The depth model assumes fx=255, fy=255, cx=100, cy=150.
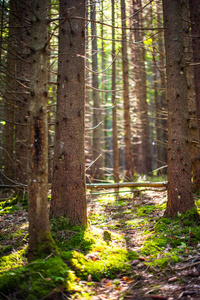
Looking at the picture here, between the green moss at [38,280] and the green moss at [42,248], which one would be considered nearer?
the green moss at [38,280]

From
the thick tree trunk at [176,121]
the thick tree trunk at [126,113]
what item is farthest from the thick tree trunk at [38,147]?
the thick tree trunk at [126,113]

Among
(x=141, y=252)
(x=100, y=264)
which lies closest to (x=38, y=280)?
(x=100, y=264)

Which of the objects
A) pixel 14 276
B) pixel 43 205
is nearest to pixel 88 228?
pixel 43 205

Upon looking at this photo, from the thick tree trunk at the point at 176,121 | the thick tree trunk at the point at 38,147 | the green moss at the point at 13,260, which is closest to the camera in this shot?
the thick tree trunk at the point at 38,147

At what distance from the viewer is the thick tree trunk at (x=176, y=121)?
19.6 ft

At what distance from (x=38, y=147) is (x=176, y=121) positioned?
3.53 metres

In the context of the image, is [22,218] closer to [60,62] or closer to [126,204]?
[126,204]

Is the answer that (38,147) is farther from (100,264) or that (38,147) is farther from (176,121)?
(176,121)

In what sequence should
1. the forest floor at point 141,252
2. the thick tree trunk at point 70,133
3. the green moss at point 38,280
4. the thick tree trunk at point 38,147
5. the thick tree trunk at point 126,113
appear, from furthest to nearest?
1. the thick tree trunk at point 126,113
2. the thick tree trunk at point 70,133
3. the thick tree trunk at point 38,147
4. the forest floor at point 141,252
5. the green moss at point 38,280

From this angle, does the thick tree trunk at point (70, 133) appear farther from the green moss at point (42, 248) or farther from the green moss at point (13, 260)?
the green moss at point (42, 248)

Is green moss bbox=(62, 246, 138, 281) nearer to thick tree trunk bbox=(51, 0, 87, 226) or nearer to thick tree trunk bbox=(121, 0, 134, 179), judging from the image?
thick tree trunk bbox=(51, 0, 87, 226)

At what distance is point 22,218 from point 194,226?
4.61 metres

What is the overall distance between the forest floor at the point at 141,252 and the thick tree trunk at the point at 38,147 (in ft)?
2.02

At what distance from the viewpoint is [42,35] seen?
4.26 meters
